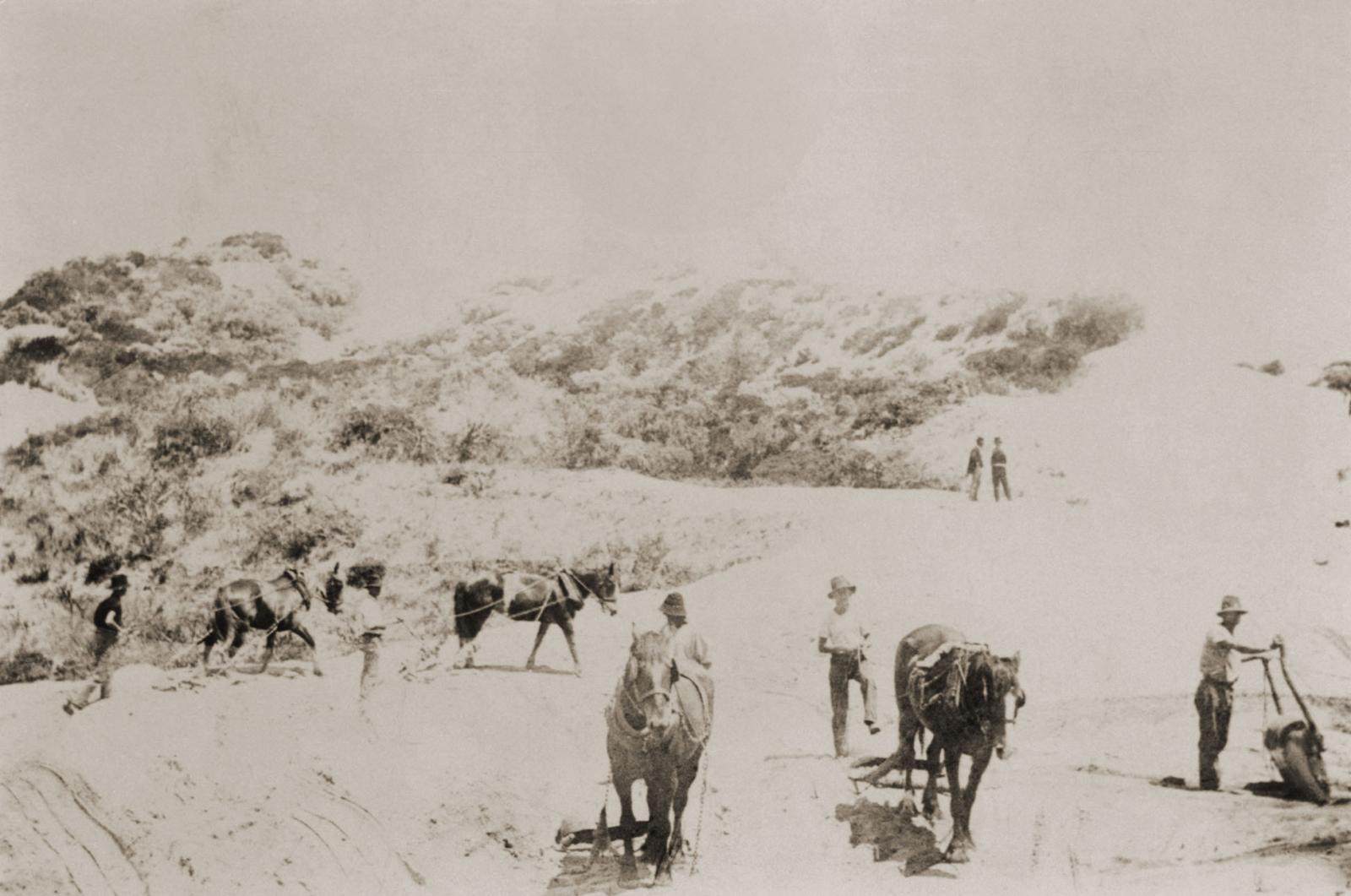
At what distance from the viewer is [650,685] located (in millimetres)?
7758

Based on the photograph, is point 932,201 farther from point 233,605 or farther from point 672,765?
point 233,605

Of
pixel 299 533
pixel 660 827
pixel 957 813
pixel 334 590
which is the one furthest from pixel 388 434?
pixel 957 813

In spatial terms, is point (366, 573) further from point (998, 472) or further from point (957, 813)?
point (998, 472)

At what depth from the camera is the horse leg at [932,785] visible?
8.45 metres

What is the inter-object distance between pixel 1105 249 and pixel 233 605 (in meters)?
10.1

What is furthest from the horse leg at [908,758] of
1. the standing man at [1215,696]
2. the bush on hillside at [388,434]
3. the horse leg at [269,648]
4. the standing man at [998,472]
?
the bush on hillside at [388,434]

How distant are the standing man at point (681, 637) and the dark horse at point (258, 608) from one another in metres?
3.86

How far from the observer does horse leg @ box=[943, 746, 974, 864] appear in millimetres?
8172

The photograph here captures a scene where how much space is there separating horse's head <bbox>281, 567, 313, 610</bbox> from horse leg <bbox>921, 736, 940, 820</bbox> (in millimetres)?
5729

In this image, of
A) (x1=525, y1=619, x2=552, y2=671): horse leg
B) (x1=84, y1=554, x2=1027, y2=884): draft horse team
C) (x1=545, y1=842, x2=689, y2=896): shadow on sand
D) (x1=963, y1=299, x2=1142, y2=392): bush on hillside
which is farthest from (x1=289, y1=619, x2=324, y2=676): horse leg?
(x1=963, y1=299, x2=1142, y2=392): bush on hillside

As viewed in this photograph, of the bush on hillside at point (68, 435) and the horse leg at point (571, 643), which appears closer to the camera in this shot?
the horse leg at point (571, 643)

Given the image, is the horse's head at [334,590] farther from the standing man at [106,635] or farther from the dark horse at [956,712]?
the dark horse at [956,712]

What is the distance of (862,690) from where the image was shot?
9.38 meters

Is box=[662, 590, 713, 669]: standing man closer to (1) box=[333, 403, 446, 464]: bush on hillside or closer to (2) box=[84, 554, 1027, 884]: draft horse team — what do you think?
(2) box=[84, 554, 1027, 884]: draft horse team
